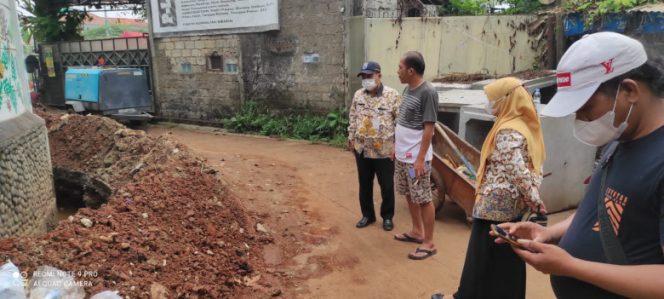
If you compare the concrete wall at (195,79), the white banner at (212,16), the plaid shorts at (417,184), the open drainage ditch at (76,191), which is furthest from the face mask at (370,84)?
the concrete wall at (195,79)

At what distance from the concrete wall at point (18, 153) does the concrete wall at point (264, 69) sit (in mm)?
5893

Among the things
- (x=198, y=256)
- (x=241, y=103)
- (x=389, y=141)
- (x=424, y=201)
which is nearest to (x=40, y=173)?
(x=198, y=256)

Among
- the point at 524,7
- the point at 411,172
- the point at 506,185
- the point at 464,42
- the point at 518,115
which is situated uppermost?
the point at 524,7

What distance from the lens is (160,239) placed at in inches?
150

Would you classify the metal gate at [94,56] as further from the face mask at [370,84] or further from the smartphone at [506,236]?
the smartphone at [506,236]

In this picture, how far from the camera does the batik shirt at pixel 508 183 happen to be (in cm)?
266

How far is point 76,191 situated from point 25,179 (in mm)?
2419

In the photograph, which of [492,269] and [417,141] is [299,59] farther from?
[492,269]

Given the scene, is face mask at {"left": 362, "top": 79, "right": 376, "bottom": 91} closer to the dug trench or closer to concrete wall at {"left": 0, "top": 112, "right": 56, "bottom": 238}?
the dug trench

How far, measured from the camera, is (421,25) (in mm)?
9500

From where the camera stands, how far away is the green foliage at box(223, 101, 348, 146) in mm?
10180

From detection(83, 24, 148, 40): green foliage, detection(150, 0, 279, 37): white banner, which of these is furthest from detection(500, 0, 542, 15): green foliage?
detection(83, 24, 148, 40): green foliage

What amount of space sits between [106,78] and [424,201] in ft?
35.8

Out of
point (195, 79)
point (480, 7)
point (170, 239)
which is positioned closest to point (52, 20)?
point (195, 79)
